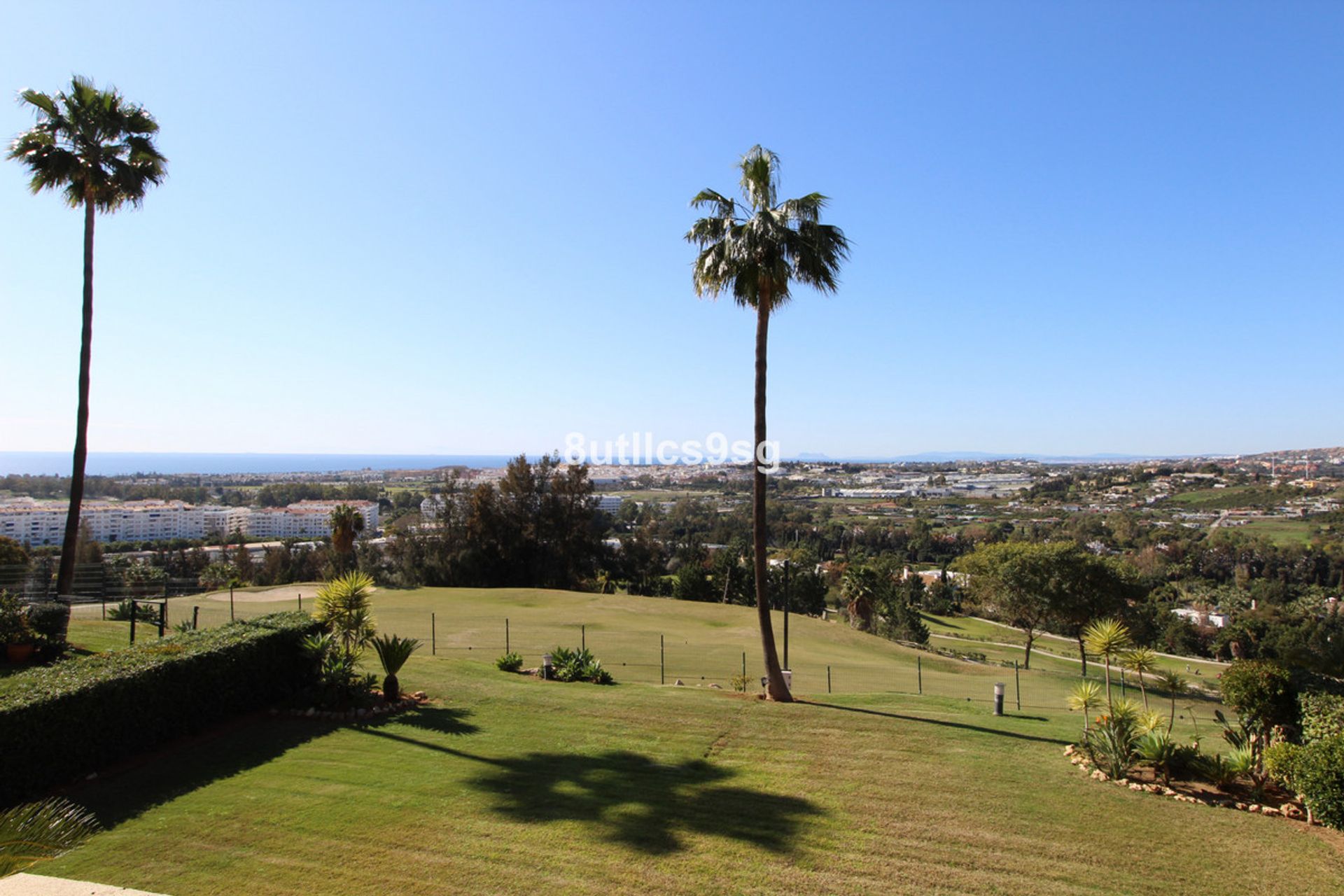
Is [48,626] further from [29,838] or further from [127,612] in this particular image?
[29,838]

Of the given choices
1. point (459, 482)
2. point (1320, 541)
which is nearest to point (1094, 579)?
point (459, 482)

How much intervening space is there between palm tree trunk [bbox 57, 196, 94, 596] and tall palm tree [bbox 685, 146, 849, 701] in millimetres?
13592

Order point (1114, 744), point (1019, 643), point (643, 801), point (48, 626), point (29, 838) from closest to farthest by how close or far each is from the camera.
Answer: point (29, 838), point (643, 801), point (1114, 744), point (48, 626), point (1019, 643)

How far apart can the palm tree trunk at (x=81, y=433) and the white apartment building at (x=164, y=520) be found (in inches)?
2486

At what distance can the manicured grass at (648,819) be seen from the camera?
19.1 feet

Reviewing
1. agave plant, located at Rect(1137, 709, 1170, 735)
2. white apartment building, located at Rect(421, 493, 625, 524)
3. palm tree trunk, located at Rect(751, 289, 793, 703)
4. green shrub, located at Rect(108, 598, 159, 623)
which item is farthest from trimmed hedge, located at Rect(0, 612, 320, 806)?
white apartment building, located at Rect(421, 493, 625, 524)

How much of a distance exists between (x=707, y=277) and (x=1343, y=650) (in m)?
10.6

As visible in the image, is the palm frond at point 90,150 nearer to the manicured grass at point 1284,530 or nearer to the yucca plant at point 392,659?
the yucca plant at point 392,659

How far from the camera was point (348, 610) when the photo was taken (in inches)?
465

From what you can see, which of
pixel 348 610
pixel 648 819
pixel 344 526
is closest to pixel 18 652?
pixel 348 610

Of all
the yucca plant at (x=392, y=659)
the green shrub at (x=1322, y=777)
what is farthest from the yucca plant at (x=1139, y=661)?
the yucca plant at (x=392, y=659)

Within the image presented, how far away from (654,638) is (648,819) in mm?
18711

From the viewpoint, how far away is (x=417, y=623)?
2547cm

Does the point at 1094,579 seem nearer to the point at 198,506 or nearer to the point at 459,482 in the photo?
the point at 459,482
